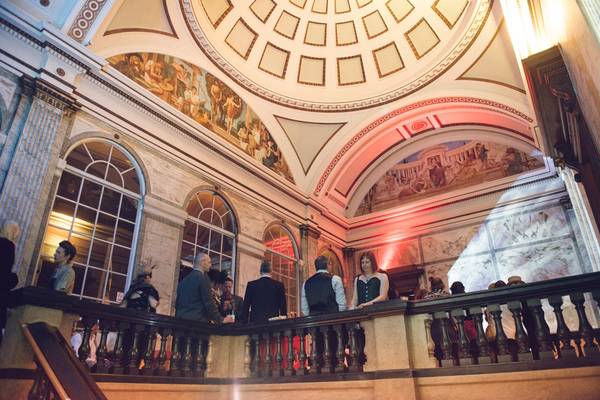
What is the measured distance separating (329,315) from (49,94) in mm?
5902

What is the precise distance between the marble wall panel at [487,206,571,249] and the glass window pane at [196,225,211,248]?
26.6 ft

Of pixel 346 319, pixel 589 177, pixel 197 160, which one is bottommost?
pixel 346 319

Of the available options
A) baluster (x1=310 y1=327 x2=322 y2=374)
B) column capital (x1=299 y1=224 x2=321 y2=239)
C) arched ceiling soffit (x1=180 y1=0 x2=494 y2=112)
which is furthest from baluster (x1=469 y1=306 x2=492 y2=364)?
column capital (x1=299 y1=224 x2=321 y2=239)

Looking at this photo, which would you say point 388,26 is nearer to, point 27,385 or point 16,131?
point 16,131

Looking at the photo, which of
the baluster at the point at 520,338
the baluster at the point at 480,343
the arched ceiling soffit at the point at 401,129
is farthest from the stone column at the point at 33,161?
the arched ceiling soffit at the point at 401,129

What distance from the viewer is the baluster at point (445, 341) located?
3891 mm

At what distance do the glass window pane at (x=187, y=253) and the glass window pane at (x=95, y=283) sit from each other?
1.63m

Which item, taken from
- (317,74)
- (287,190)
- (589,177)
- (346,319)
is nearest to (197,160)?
(287,190)

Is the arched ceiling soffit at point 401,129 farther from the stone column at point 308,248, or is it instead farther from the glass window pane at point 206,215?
the glass window pane at point 206,215

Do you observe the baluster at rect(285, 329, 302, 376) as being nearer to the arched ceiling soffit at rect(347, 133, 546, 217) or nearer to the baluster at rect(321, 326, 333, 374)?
the baluster at rect(321, 326, 333, 374)

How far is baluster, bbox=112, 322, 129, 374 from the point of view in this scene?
164 inches

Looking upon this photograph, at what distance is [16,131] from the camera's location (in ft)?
21.6

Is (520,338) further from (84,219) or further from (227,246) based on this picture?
(227,246)

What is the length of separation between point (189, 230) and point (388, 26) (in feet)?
25.7
